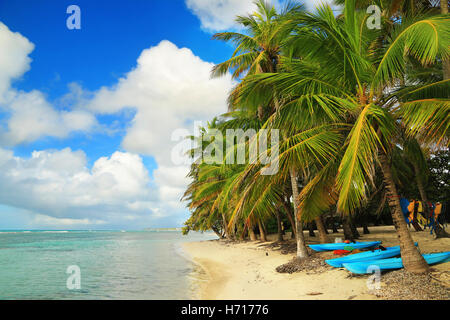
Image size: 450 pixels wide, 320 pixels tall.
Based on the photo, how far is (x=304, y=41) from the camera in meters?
6.01

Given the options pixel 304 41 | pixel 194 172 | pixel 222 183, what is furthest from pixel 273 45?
pixel 194 172

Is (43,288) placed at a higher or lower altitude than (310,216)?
lower

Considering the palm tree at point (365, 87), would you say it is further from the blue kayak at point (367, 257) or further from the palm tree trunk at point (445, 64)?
the palm tree trunk at point (445, 64)

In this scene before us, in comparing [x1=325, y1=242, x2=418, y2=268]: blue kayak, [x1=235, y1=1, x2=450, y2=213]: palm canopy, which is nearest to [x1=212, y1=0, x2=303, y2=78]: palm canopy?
[x1=235, y1=1, x2=450, y2=213]: palm canopy

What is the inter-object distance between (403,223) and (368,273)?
1.48 m

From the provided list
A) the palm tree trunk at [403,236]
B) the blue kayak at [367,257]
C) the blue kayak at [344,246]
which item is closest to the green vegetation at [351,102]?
the palm tree trunk at [403,236]

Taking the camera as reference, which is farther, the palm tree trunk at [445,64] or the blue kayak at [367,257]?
the palm tree trunk at [445,64]

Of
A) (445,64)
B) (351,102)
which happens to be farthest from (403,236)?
(445,64)

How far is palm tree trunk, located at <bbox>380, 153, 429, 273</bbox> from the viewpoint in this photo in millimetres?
5590

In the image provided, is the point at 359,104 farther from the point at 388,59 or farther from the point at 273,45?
the point at 273,45

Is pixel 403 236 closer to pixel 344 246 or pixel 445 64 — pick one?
pixel 344 246

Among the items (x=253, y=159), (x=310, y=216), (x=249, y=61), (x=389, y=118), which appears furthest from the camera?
(x=249, y=61)

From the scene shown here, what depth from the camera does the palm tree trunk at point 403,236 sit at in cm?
559

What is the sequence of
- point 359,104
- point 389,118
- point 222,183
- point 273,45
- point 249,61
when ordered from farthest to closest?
1. point 222,183
2. point 249,61
3. point 273,45
4. point 359,104
5. point 389,118
